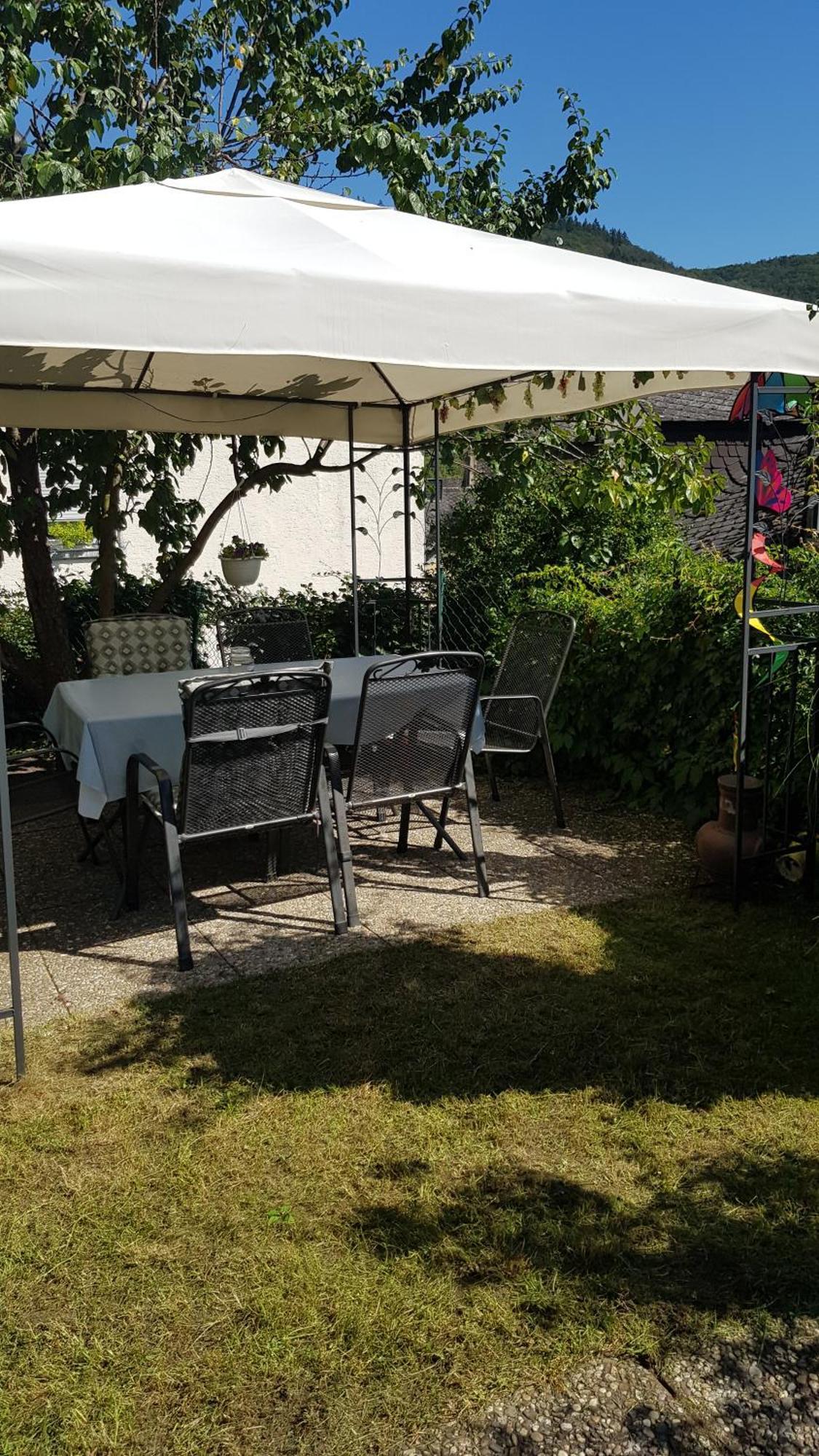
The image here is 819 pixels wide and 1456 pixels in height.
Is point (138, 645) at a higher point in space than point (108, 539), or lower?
lower

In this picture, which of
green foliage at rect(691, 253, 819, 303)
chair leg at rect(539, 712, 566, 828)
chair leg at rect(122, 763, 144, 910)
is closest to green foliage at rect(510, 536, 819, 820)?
chair leg at rect(539, 712, 566, 828)

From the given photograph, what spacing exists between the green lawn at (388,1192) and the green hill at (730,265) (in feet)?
60.8

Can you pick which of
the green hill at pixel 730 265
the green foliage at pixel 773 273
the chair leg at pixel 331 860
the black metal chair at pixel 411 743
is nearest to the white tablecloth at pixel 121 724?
the black metal chair at pixel 411 743

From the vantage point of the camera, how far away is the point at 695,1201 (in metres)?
2.49

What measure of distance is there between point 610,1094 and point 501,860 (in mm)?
2071

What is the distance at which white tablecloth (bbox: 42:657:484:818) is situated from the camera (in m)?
4.17

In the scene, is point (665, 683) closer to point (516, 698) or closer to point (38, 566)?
point (516, 698)

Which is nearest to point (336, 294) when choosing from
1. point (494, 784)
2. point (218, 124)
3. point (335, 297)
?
point (335, 297)

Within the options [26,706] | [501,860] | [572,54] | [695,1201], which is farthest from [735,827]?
[572,54]

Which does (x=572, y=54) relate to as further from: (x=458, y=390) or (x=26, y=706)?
(x=26, y=706)

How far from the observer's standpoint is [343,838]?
4.15m

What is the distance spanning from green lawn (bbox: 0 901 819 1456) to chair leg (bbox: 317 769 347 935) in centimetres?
36

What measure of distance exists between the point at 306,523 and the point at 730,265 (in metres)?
17.9

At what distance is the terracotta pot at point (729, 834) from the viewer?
436 centimetres
